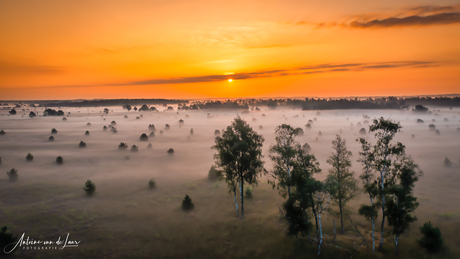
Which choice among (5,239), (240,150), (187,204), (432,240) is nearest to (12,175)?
(5,239)

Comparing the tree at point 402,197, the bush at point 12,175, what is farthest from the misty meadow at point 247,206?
the bush at point 12,175

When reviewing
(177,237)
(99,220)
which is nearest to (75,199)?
(99,220)

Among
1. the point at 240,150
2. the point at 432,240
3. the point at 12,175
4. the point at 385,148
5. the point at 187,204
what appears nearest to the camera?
the point at 385,148

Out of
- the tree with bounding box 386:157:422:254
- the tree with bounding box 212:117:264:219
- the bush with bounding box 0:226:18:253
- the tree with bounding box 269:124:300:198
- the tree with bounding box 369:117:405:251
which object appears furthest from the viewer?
the tree with bounding box 212:117:264:219

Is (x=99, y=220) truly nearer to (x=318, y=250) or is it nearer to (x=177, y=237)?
(x=177, y=237)

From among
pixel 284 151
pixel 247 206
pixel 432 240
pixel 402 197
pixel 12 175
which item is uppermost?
pixel 284 151

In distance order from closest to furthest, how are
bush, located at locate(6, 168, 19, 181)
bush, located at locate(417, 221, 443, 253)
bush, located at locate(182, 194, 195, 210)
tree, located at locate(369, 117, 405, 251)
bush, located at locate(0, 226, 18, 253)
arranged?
tree, located at locate(369, 117, 405, 251) < bush, located at locate(417, 221, 443, 253) < bush, located at locate(0, 226, 18, 253) < bush, located at locate(182, 194, 195, 210) < bush, located at locate(6, 168, 19, 181)

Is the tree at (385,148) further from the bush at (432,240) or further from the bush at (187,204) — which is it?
the bush at (187,204)

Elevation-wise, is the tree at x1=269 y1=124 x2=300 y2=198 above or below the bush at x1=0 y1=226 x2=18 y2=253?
above

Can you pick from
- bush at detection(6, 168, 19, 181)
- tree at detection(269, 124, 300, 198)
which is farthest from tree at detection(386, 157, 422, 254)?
bush at detection(6, 168, 19, 181)

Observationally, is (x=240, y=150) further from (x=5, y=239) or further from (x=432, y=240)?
(x=5, y=239)

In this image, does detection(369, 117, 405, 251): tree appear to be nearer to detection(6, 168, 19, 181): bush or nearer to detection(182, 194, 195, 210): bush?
detection(182, 194, 195, 210): bush
